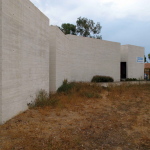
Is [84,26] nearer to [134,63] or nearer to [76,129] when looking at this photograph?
[134,63]

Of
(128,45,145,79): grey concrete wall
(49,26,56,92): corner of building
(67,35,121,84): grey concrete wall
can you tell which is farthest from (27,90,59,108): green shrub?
(128,45,145,79): grey concrete wall

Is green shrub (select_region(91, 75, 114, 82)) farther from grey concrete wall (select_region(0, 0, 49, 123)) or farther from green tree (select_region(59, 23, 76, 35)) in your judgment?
green tree (select_region(59, 23, 76, 35))

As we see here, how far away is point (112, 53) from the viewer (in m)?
18.9

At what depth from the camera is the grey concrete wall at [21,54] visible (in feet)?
16.5

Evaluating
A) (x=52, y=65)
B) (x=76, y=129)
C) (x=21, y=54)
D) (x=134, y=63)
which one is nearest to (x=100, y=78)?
(x=134, y=63)

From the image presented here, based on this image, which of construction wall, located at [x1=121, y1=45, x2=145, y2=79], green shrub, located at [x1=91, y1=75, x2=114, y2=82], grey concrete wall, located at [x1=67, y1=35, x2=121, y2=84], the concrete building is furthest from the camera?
construction wall, located at [x1=121, y1=45, x2=145, y2=79]

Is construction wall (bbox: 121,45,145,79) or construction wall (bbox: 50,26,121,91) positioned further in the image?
construction wall (bbox: 121,45,145,79)

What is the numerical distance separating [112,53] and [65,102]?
41.6 feet

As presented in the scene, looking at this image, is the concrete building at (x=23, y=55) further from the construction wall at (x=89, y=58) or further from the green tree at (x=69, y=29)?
the green tree at (x=69, y=29)

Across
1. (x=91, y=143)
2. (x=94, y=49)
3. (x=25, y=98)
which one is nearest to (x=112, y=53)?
(x=94, y=49)

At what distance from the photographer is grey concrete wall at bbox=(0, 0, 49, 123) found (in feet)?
16.5

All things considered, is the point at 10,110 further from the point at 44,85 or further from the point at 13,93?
the point at 44,85

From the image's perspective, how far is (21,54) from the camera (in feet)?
19.4

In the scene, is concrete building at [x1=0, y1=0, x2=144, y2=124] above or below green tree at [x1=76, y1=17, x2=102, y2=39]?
below
